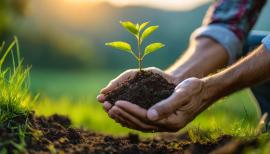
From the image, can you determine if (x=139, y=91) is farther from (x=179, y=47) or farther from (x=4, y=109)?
(x=179, y=47)

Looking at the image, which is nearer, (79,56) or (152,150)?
(152,150)

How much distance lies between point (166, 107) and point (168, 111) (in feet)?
0.16

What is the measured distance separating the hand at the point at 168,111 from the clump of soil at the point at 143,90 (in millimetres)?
82

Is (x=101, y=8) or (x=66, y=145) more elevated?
(x=101, y=8)

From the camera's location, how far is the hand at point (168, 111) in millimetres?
2615

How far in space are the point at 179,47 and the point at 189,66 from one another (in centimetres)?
4424

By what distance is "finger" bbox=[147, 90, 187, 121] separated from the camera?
102 inches

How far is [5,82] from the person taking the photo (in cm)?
281

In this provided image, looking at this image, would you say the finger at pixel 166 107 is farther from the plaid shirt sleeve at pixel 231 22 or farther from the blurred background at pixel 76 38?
the blurred background at pixel 76 38

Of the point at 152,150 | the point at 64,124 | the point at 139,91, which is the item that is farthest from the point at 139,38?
the point at 64,124

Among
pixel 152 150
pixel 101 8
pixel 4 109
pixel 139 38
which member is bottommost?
pixel 152 150

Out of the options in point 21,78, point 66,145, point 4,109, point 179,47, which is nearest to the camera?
point 66,145

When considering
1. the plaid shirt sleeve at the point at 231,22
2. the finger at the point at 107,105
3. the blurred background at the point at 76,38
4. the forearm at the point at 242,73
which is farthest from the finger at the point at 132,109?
the blurred background at the point at 76,38

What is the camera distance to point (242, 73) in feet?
10.6
